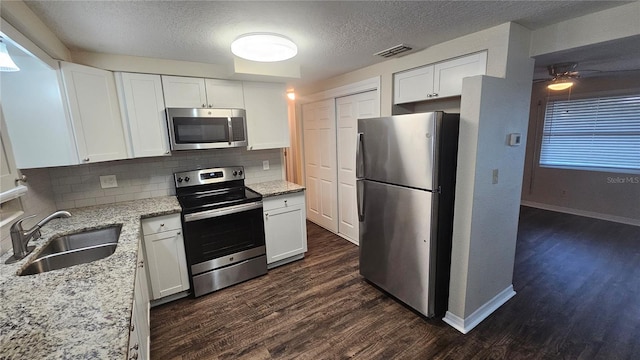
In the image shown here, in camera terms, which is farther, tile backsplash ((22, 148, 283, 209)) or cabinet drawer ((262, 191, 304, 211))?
cabinet drawer ((262, 191, 304, 211))

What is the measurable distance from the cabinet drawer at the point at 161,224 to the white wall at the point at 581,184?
5.88 m

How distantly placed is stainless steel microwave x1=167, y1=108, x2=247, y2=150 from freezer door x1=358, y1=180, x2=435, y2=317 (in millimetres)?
1394

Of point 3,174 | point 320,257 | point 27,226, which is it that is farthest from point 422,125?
point 27,226

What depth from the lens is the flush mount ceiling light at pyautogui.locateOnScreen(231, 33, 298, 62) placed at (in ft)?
5.72

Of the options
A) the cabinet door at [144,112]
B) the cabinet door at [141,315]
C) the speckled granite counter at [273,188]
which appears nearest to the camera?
the cabinet door at [141,315]

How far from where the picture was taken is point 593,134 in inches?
169

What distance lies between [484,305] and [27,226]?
3463 mm

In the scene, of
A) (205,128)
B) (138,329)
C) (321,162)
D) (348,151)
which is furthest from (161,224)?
(321,162)

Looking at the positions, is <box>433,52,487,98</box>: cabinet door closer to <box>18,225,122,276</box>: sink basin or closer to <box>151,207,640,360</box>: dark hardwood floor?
<box>151,207,640,360</box>: dark hardwood floor

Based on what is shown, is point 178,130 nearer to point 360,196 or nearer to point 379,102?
point 360,196

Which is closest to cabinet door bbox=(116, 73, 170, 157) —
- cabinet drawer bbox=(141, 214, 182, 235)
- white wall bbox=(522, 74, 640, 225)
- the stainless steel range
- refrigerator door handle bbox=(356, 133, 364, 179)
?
the stainless steel range

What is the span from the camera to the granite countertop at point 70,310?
0.83m

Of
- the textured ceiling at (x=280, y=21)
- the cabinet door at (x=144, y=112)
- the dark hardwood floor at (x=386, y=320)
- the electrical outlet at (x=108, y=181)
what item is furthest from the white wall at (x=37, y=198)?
the dark hardwood floor at (x=386, y=320)

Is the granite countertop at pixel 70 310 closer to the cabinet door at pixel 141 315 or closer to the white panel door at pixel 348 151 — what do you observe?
the cabinet door at pixel 141 315
